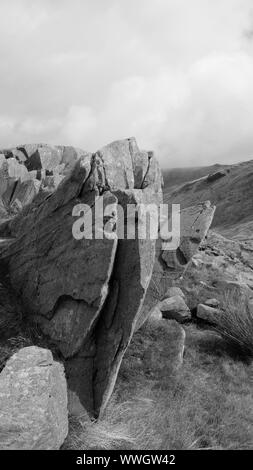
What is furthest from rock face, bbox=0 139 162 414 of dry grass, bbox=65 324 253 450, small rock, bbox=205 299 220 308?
small rock, bbox=205 299 220 308

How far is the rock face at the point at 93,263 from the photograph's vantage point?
8.41 meters

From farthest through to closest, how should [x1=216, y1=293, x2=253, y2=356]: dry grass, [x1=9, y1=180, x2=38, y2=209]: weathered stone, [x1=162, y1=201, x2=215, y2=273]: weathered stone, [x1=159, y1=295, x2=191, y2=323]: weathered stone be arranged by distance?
[x1=9, y1=180, x2=38, y2=209]: weathered stone, [x1=159, y1=295, x2=191, y2=323]: weathered stone, [x1=216, y1=293, x2=253, y2=356]: dry grass, [x1=162, y1=201, x2=215, y2=273]: weathered stone

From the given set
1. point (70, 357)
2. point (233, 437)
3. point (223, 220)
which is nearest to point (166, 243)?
point (70, 357)

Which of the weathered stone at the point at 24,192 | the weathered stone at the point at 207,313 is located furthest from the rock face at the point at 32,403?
the weathered stone at the point at 24,192

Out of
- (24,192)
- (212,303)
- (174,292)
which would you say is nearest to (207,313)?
(212,303)

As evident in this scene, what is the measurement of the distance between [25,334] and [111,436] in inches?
103

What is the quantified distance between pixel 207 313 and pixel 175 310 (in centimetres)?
100

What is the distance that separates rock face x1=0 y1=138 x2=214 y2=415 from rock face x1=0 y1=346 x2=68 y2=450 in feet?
4.17

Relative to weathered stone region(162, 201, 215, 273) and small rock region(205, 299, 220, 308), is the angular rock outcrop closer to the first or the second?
weathered stone region(162, 201, 215, 273)

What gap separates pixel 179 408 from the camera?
354 inches

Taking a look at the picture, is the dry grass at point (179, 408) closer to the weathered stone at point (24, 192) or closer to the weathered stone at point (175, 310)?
the weathered stone at point (175, 310)

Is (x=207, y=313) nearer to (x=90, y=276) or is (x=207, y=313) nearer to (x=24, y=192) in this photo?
(x=90, y=276)

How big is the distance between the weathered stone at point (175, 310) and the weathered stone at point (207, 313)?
35cm

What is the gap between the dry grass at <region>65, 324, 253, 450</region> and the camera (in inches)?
299
